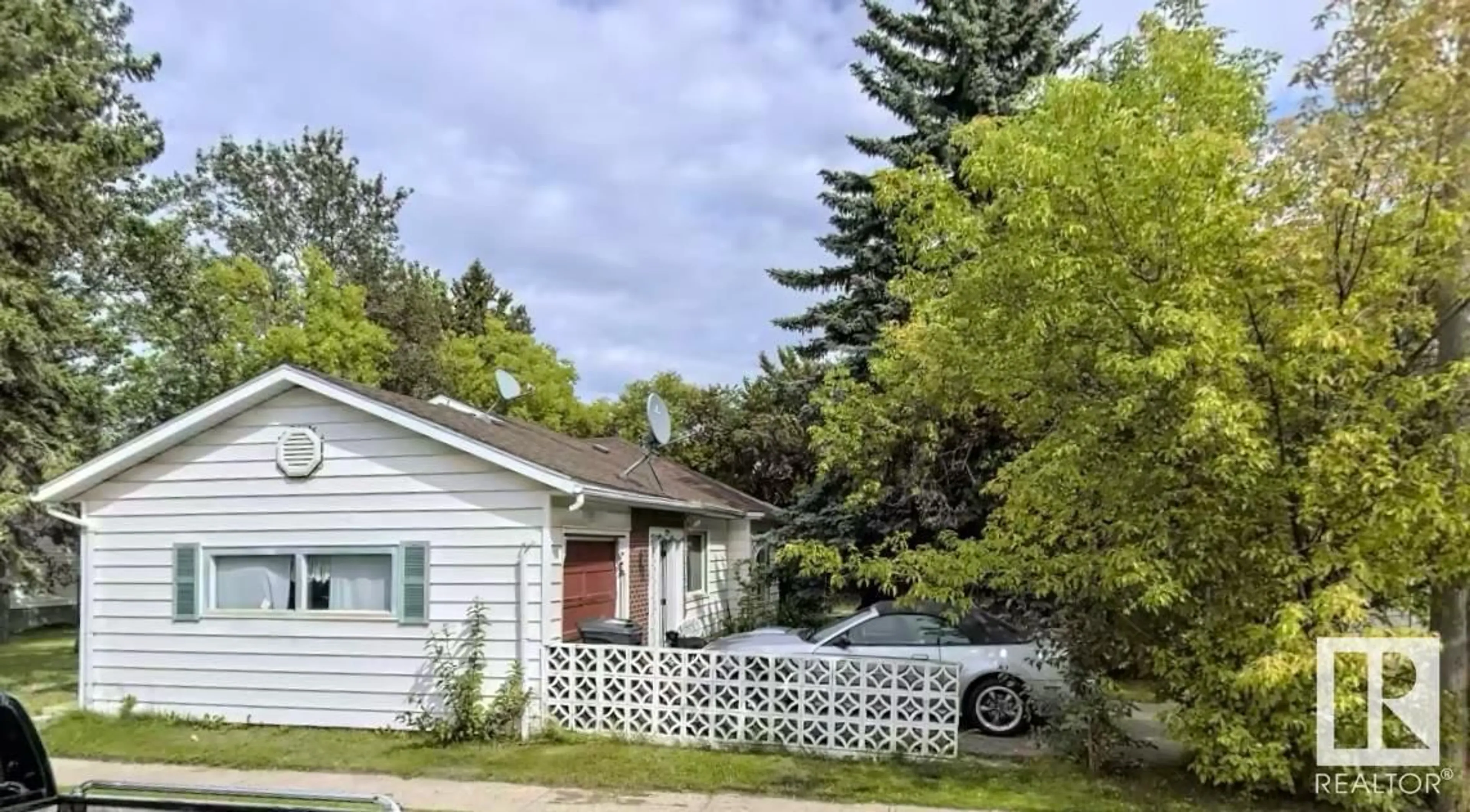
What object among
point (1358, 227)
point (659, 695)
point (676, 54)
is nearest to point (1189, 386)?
point (1358, 227)

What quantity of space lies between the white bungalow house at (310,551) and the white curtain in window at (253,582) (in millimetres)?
17

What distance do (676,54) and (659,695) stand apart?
283 inches

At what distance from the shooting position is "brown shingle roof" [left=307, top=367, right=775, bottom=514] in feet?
34.4

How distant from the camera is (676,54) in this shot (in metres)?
11.1

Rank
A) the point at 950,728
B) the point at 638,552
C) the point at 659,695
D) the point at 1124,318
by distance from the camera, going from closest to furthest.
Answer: the point at 1124,318, the point at 950,728, the point at 659,695, the point at 638,552

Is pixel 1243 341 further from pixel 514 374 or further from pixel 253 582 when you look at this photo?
pixel 514 374

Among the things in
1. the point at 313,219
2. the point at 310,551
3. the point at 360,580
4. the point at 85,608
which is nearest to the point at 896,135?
the point at 360,580

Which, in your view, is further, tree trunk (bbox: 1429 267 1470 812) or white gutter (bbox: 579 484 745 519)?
white gutter (bbox: 579 484 745 519)

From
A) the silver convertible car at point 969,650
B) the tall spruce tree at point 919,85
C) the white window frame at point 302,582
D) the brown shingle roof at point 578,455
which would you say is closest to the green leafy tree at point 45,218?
the white window frame at point 302,582

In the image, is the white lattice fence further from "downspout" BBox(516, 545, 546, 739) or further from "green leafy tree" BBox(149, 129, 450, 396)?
"green leafy tree" BBox(149, 129, 450, 396)

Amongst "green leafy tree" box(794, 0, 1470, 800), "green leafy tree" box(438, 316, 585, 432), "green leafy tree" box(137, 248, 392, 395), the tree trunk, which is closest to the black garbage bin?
"green leafy tree" box(794, 0, 1470, 800)

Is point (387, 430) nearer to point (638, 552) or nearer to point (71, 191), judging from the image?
point (638, 552)

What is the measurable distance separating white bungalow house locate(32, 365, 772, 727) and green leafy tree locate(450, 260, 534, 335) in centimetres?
2826

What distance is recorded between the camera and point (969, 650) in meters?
10.2
